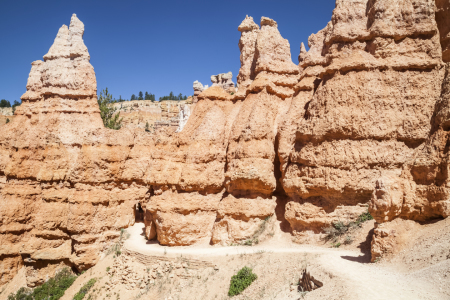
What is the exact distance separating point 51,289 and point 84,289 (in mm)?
2339

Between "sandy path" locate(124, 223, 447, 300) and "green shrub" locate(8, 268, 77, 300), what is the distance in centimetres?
733

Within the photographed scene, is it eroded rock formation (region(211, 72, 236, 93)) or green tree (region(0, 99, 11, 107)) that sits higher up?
green tree (region(0, 99, 11, 107))

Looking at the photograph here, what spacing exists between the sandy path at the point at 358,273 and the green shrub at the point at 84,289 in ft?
Result: 17.5

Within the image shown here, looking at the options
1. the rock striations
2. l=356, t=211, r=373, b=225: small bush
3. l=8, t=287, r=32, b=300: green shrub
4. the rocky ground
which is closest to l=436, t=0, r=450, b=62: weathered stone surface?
the rock striations

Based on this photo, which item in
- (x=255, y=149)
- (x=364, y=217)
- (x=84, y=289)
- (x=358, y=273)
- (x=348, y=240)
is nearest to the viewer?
(x=358, y=273)

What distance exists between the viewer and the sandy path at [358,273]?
7195mm

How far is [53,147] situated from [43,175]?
1730 mm

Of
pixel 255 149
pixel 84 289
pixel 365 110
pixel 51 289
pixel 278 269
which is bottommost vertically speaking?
pixel 51 289

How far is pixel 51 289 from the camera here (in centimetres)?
1883

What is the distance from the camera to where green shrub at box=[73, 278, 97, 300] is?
17.7 m

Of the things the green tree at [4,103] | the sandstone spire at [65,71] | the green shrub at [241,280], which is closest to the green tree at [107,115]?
the sandstone spire at [65,71]

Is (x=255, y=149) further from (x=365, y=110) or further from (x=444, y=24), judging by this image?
(x=444, y=24)

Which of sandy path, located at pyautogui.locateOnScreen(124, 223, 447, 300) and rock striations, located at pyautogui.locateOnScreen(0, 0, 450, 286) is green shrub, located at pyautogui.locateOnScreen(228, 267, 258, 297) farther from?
rock striations, located at pyautogui.locateOnScreen(0, 0, 450, 286)

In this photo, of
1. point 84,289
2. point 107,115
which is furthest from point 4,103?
point 84,289
